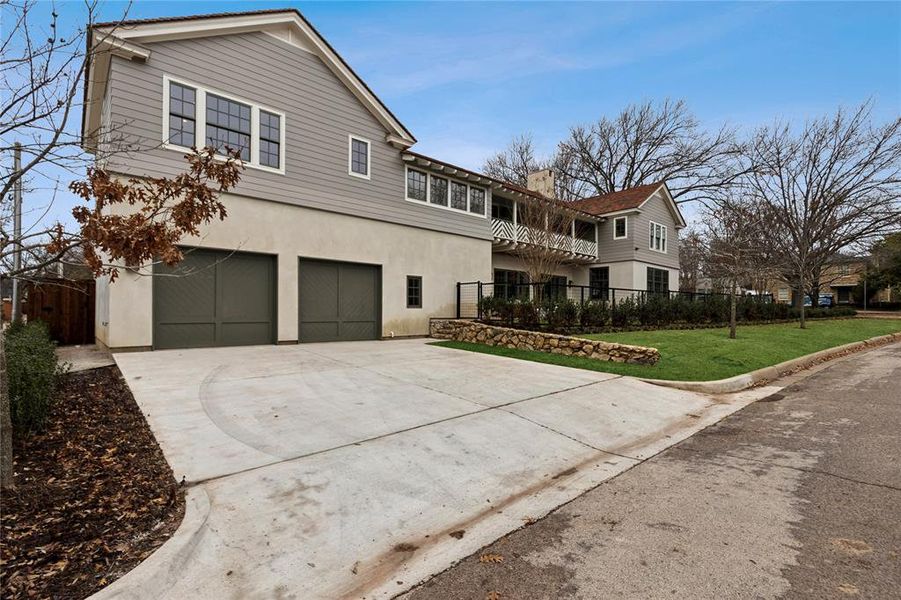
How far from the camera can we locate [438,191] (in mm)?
16453

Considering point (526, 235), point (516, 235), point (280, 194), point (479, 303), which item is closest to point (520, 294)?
point (479, 303)

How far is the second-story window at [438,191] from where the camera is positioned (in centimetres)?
1622

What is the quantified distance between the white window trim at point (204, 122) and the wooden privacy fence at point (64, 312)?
17.6 ft

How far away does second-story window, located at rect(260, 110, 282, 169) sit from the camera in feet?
39.4

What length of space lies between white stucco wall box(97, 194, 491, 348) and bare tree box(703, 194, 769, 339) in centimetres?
876

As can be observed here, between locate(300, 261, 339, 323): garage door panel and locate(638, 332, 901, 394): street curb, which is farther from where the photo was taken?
locate(300, 261, 339, 323): garage door panel

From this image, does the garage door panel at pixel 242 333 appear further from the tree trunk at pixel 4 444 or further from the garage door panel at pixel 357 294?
the tree trunk at pixel 4 444

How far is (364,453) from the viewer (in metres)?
4.32

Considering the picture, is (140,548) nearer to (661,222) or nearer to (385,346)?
(385,346)

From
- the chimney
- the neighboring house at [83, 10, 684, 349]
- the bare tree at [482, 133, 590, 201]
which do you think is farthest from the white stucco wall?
the bare tree at [482, 133, 590, 201]

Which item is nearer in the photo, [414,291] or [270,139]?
[270,139]

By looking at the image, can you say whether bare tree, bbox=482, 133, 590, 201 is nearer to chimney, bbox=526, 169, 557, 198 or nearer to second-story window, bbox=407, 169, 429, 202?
chimney, bbox=526, 169, 557, 198

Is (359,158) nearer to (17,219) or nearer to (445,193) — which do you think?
(445,193)

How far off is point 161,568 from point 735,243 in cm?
1938
